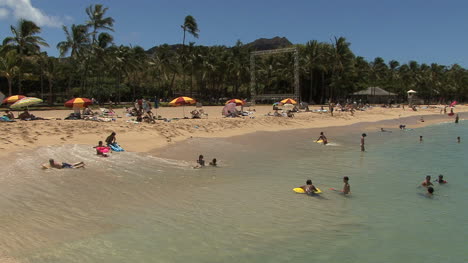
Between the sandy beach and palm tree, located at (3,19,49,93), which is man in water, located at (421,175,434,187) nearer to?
the sandy beach

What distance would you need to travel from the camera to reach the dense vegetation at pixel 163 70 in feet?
137

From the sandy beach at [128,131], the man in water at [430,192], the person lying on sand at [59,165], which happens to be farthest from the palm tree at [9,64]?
the man in water at [430,192]

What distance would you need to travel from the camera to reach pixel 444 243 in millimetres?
8109

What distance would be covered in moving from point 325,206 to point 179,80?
65413mm

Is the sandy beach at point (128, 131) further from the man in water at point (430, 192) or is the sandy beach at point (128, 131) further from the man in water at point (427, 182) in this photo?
the man in water at point (430, 192)

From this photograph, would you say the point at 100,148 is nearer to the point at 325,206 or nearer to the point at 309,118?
the point at 325,206

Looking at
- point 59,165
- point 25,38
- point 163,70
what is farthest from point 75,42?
point 59,165

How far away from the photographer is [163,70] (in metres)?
57.3

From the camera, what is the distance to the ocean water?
23.5ft

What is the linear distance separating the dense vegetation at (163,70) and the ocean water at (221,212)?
30.2 meters

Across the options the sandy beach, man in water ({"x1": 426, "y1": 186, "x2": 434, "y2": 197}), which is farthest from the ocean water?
the sandy beach

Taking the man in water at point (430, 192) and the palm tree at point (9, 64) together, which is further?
the palm tree at point (9, 64)

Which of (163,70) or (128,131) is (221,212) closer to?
(128,131)

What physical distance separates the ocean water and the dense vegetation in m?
30.2
